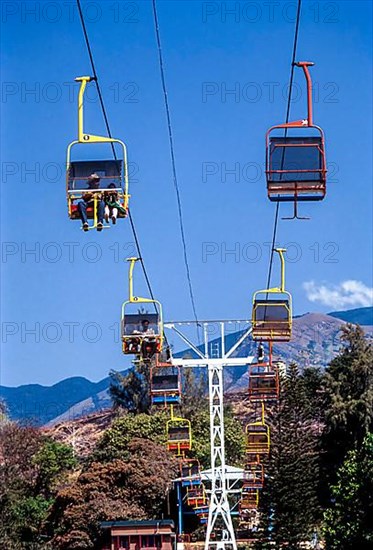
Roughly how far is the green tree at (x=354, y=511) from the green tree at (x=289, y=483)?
21.8 ft

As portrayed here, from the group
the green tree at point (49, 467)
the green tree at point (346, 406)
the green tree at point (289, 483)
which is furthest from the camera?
the green tree at point (49, 467)

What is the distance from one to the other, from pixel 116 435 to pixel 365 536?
23.8 metres

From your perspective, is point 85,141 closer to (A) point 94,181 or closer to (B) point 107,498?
(A) point 94,181

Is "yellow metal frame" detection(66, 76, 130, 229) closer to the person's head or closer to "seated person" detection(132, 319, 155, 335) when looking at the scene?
the person's head

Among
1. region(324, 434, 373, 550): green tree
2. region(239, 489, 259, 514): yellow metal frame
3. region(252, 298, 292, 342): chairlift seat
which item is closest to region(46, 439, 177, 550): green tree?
region(239, 489, 259, 514): yellow metal frame

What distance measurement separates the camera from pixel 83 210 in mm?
19234

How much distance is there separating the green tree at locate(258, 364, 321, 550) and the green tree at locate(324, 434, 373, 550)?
6647 mm

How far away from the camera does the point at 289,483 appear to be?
58.8 m

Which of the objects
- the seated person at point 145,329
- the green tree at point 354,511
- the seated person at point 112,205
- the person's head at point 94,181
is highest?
the person's head at point 94,181

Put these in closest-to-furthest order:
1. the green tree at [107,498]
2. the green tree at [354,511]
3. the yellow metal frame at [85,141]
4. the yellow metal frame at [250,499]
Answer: the yellow metal frame at [85,141] → the green tree at [354,511] → the yellow metal frame at [250,499] → the green tree at [107,498]

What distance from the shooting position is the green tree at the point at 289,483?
57.8 metres

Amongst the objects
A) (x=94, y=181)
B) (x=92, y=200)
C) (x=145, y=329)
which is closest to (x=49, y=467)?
(x=145, y=329)

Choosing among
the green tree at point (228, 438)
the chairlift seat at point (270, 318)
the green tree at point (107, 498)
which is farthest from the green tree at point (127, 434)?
the chairlift seat at point (270, 318)

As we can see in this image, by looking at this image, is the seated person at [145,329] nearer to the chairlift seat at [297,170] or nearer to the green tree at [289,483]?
the chairlift seat at [297,170]
